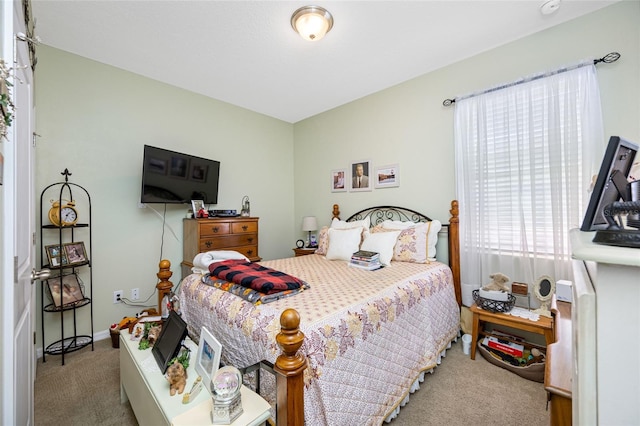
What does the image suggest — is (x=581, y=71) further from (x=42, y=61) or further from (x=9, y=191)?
(x=42, y=61)

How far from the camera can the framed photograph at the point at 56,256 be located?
226cm

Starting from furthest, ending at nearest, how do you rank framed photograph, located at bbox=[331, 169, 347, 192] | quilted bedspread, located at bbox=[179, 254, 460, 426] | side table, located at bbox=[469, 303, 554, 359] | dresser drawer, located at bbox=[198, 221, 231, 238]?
framed photograph, located at bbox=[331, 169, 347, 192] < dresser drawer, located at bbox=[198, 221, 231, 238] < side table, located at bbox=[469, 303, 554, 359] < quilted bedspread, located at bbox=[179, 254, 460, 426]

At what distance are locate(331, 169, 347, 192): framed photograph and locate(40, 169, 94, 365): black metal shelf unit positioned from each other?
2.82m

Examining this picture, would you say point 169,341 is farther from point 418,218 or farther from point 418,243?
point 418,218

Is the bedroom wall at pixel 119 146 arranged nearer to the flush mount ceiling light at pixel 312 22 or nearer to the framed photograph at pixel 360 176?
the framed photograph at pixel 360 176

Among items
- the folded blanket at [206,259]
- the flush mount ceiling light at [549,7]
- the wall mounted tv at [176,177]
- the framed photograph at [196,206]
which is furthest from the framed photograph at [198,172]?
the flush mount ceiling light at [549,7]

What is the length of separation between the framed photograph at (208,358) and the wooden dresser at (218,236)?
1.89 meters

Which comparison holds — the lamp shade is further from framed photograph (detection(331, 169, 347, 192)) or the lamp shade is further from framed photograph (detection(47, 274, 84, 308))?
framed photograph (detection(47, 274, 84, 308))

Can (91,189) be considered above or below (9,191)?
above

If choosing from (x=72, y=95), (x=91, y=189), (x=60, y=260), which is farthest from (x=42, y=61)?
(x=60, y=260)

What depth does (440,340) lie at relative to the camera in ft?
7.09

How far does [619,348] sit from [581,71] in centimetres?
248

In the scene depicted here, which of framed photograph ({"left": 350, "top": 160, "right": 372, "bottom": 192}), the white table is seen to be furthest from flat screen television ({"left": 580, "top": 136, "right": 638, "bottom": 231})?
framed photograph ({"left": 350, "top": 160, "right": 372, "bottom": 192})

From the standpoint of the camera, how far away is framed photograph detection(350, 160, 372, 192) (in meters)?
3.50
